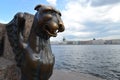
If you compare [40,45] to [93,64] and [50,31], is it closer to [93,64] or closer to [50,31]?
[50,31]

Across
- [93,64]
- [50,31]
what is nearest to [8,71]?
[50,31]

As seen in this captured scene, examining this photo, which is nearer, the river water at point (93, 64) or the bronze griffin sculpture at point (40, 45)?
the bronze griffin sculpture at point (40, 45)

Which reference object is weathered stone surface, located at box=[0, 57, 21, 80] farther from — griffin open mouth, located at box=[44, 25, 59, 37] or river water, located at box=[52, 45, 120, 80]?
river water, located at box=[52, 45, 120, 80]

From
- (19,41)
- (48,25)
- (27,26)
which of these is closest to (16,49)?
(19,41)

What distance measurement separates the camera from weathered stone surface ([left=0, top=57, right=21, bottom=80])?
11.6 ft

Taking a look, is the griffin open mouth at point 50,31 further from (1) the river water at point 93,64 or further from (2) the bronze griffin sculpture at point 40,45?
(1) the river water at point 93,64

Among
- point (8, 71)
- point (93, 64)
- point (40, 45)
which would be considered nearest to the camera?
point (40, 45)

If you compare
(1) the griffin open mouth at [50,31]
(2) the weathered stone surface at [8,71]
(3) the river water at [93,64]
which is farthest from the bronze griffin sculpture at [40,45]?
(3) the river water at [93,64]

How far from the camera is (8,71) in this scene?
3625mm

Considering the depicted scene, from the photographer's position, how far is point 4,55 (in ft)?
13.6

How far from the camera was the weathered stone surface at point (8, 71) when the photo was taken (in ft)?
11.6

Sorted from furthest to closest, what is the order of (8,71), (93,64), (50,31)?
(93,64), (8,71), (50,31)

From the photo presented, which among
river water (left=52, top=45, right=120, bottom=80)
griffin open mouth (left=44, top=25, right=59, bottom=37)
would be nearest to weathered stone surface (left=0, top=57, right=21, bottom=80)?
griffin open mouth (left=44, top=25, right=59, bottom=37)

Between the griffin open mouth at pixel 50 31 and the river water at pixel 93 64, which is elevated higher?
the griffin open mouth at pixel 50 31
